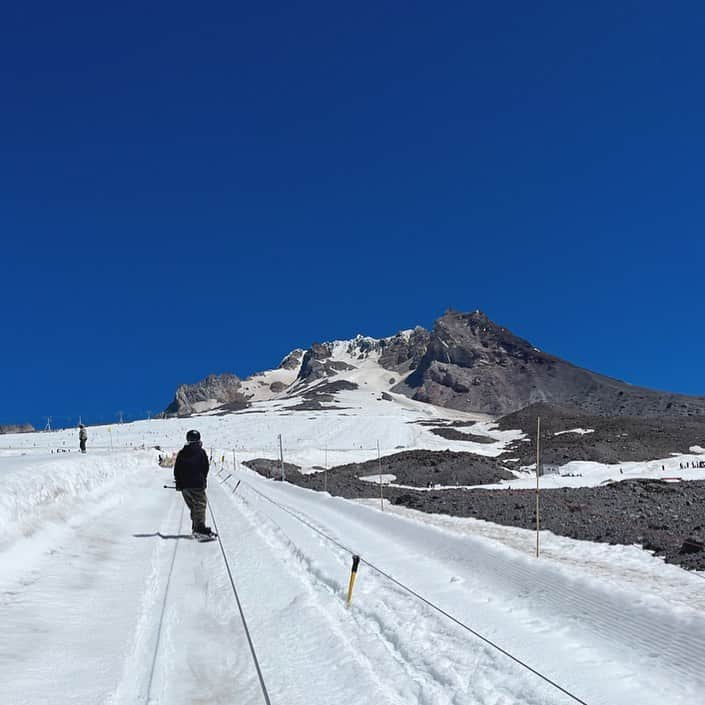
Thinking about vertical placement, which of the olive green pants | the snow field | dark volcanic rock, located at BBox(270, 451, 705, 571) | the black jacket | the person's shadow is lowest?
dark volcanic rock, located at BBox(270, 451, 705, 571)

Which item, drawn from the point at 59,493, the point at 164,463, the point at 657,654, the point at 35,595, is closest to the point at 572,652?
the point at 657,654

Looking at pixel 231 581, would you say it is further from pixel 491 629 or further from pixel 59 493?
pixel 59 493

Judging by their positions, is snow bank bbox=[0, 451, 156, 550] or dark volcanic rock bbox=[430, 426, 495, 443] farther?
dark volcanic rock bbox=[430, 426, 495, 443]

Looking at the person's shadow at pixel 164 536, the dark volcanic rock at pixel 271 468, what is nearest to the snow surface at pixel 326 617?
the person's shadow at pixel 164 536

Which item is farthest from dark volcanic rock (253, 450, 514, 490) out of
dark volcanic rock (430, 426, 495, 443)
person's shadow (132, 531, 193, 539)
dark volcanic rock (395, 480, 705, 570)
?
dark volcanic rock (430, 426, 495, 443)

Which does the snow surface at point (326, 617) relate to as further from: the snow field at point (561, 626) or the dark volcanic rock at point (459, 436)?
the dark volcanic rock at point (459, 436)

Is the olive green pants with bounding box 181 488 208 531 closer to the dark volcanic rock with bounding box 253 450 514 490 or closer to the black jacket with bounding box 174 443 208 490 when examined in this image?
the black jacket with bounding box 174 443 208 490

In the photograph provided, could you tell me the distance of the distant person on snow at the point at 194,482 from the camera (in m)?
12.6

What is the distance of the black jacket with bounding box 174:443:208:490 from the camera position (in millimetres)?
12602

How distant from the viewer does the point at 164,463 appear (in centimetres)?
5028

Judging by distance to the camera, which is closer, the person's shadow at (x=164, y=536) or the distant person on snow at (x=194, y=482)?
the distant person on snow at (x=194, y=482)

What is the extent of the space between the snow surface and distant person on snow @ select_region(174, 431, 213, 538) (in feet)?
1.73

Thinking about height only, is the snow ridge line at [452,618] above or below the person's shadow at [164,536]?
below

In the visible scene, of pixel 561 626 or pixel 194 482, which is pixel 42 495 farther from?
pixel 561 626
